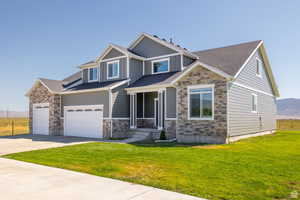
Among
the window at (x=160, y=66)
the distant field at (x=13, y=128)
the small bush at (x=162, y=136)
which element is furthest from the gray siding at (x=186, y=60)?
the distant field at (x=13, y=128)

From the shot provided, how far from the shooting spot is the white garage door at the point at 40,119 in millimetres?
19844

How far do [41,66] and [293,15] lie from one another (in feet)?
85.7

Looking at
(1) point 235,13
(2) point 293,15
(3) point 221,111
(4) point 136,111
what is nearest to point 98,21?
(4) point 136,111

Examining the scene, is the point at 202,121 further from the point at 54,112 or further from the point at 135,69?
the point at 54,112

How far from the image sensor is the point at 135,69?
1797 centimetres

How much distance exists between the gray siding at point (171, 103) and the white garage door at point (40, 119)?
11.2m

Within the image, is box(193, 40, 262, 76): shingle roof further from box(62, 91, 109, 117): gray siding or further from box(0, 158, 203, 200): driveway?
box(0, 158, 203, 200): driveway

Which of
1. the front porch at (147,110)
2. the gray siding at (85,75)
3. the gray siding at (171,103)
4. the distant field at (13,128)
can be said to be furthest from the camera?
the distant field at (13,128)

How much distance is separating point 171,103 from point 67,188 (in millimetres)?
10395

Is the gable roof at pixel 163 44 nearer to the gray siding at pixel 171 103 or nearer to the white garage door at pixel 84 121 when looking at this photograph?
the gray siding at pixel 171 103

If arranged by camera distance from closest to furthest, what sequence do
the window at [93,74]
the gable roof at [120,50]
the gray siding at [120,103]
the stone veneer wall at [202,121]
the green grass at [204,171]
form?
the green grass at [204,171] → the stone veneer wall at [202,121] → the gray siding at [120,103] → the gable roof at [120,50] → the window at [93,74]

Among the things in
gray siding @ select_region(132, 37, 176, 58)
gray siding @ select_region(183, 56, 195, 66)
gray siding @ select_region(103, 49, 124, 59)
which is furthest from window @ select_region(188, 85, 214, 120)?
gray siding @ select_region(103, 49, 124, 59)

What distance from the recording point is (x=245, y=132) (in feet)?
46.4

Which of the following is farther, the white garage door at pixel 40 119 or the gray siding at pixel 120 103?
the white garage door at pixel 40 119
